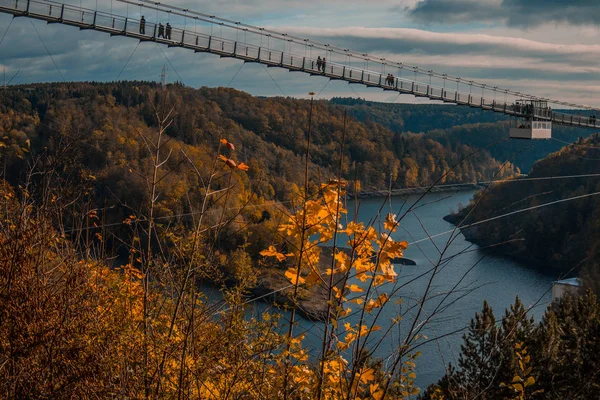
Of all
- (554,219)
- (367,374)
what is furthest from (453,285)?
(367,374)

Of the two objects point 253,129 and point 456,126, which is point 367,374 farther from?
point 456,126

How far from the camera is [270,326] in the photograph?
3584 mm

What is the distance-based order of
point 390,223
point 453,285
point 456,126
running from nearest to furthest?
point 390,223 < point 453,285 < point 456,126

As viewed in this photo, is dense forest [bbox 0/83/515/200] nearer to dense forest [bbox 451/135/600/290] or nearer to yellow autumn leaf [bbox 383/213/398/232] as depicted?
dense forest [bbox 451/135/600/290]

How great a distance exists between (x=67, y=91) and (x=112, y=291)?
196 feet

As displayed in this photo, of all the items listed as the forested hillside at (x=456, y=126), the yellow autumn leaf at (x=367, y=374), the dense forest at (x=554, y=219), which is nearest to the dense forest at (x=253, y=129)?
the dense forest at (x=554, y=219)

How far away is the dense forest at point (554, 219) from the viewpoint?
4841 cm

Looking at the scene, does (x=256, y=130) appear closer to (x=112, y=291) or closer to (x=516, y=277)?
(x=516, y=277)

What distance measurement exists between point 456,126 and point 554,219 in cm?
5090

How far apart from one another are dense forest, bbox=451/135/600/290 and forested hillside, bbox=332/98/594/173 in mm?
7694

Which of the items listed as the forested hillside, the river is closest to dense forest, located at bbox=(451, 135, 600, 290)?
the river

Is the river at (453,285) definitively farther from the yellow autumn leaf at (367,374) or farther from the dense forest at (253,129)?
the yellow autumn leaf at (367,374)

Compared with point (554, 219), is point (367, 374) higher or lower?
higher

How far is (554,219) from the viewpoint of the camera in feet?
181
